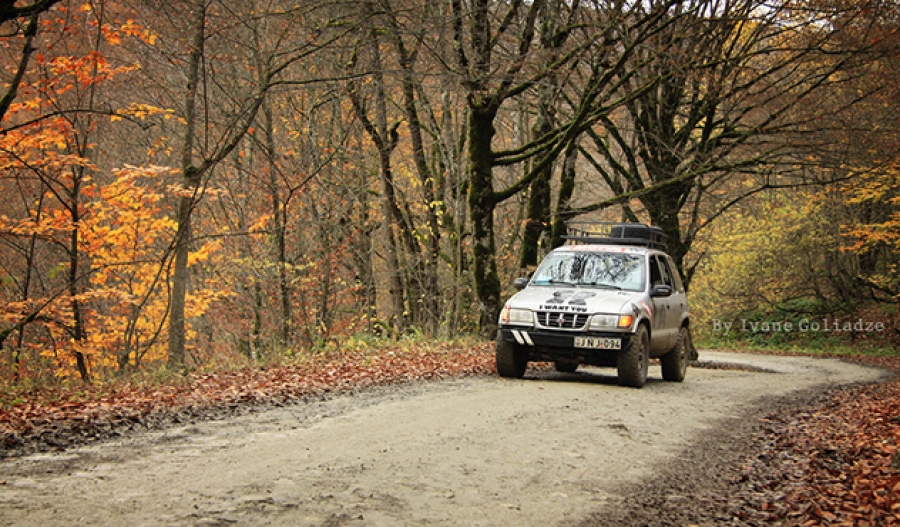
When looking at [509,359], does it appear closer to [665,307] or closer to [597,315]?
[597,315]

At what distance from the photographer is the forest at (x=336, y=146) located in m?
14.5

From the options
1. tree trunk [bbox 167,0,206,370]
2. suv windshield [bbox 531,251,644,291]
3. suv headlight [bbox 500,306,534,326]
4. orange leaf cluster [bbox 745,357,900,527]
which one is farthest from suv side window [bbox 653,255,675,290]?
tree trunk [bbox 167,0,206,370]

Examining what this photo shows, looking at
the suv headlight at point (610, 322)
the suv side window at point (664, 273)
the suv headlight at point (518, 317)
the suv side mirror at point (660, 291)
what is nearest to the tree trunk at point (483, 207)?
the suv side window at point (664, 273)

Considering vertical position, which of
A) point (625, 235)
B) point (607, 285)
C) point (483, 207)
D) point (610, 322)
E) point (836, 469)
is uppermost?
point (483, 207)

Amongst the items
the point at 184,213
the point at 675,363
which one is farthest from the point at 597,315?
the point at 184,213

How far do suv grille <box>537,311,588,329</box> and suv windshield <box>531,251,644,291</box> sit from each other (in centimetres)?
127

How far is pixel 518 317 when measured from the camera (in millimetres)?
12156

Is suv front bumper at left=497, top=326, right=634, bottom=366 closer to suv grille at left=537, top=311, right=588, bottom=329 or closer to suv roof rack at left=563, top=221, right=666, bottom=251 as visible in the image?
suv grille at left=537, top=311, right=588, bottom=329

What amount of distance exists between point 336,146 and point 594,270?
11356 millimetres

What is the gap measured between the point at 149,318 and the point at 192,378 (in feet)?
33.5

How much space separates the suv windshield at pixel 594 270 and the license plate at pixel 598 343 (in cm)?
142

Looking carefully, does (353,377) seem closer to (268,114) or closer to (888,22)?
(268,114)

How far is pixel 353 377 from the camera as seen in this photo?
12.0 metres

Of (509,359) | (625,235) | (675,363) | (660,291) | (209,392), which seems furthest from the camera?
(625,235)
